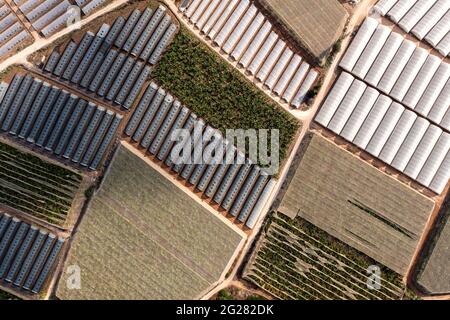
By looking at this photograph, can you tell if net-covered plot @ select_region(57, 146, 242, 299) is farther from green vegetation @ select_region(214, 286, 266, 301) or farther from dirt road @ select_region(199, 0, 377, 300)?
green vegetation @ select_region(214, 286, 266, 301)

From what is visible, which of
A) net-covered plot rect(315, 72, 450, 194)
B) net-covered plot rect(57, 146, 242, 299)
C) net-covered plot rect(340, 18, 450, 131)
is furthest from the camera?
net-covered plot rect(340, 18, 450, 131)

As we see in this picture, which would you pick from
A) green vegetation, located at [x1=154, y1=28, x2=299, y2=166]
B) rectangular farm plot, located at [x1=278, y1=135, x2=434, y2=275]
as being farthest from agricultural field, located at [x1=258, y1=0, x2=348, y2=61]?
rectangular farm plot, located at [x1=278, y1=135, x2=434, y2=275]

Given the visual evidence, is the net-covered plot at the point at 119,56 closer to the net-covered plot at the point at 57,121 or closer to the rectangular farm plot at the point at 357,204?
the net-covered plot at the point at 57,121

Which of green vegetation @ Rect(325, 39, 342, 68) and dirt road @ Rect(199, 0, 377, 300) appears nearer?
dirt road @ Rect(199, 0, 377, 300)

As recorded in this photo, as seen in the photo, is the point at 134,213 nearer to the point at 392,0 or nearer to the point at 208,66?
the point at 208,66

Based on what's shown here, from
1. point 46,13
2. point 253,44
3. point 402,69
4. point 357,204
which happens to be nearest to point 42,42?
point 46,13

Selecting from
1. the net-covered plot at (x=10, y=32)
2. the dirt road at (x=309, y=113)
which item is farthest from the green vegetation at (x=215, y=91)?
the net-covered plot at (x=10, y=32)
